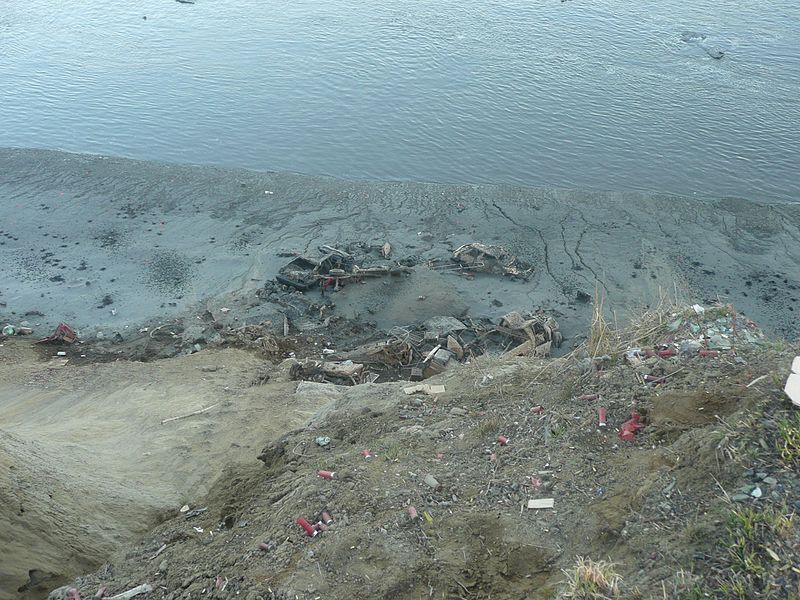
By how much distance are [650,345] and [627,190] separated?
12541 millimetres

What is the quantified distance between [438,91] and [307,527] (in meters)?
20.4

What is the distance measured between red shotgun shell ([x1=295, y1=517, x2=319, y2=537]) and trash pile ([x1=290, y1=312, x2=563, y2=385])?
5.15m

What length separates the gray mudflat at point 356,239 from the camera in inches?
568

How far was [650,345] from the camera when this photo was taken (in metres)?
7.55

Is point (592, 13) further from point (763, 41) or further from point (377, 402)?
point (377, 402)

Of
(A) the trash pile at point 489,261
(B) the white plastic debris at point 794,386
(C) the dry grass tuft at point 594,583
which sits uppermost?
(B) the white plastic debris at point 794,386

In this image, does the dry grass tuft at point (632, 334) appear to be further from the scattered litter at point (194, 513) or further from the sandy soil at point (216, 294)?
the scattered litter at point (194, 513)

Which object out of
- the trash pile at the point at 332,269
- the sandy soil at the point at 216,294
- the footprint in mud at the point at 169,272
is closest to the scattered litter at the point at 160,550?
the sandy soil at the point at 216,294

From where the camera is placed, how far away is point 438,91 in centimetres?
2402

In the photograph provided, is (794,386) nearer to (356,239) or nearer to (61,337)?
(356,239)

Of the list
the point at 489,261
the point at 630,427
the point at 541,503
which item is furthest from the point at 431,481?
the point at 489,261

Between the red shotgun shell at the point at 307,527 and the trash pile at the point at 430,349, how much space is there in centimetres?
515

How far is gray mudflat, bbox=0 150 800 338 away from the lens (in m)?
14.4

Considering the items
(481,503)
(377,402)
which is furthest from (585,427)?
(377,402)
